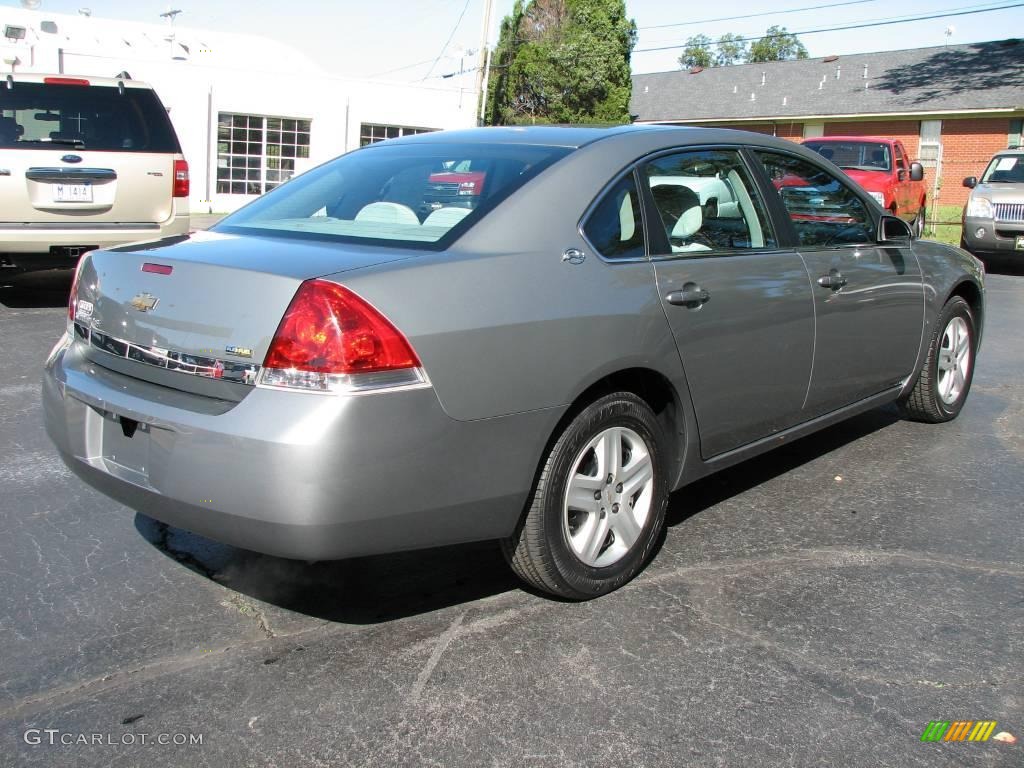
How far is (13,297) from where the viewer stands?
10.0m

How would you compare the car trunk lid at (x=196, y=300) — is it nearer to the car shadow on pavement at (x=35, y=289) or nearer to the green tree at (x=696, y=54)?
the car shadow on pavement at (x=35, y=289)

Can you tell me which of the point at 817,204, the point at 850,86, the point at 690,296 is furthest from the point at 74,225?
the point at 850,86

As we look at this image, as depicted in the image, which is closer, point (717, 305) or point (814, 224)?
point (717, 305)

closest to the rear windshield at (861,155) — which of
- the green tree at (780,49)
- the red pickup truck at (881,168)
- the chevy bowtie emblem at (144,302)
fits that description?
the red pickup truck at (881,168)

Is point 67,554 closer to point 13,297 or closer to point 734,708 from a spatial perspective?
point 734,708

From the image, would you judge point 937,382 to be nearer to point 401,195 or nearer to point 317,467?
point 401,195

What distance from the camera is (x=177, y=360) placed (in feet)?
10.1

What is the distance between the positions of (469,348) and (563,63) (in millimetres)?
29602

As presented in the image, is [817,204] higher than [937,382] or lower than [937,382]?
higher

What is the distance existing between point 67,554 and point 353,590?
114cm

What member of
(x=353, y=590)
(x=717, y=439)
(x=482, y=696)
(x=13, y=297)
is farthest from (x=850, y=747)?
(x=13, y=297)

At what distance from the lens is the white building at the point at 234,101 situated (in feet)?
68.2

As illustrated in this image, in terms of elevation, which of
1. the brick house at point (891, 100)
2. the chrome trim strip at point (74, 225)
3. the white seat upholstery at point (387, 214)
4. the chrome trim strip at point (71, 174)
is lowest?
the chrome trim strip at point (74, 225)

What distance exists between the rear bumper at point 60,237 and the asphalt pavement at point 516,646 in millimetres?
4729
